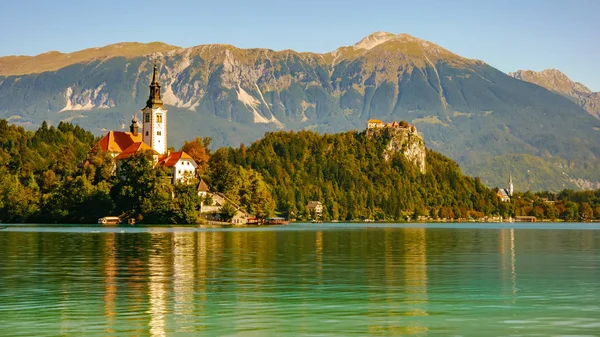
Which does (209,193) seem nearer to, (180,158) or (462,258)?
(180,158)

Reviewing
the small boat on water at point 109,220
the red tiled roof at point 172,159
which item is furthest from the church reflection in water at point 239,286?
the red tiled roof at point 172,159

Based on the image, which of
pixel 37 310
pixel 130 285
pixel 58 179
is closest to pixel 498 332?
pixel 37 310

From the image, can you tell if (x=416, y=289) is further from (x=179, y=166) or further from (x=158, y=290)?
(x=179, y=166)

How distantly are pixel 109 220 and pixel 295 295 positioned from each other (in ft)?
439

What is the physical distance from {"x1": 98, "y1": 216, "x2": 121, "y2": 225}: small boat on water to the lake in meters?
101

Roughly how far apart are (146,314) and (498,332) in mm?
12990

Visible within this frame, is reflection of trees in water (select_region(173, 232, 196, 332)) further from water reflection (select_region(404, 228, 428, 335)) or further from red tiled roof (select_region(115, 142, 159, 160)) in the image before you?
red tiled roof (select_region(115, 142, 159, 160))

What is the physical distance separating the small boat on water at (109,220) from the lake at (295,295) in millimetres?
101260

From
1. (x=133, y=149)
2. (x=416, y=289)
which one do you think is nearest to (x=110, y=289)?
(x=416, y=289)

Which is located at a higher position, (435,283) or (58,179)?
(58,179)

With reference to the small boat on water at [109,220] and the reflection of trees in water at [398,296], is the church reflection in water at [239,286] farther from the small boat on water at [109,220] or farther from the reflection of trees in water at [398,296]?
the small boat on water at [109,220]

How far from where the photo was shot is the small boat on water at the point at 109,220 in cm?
16771

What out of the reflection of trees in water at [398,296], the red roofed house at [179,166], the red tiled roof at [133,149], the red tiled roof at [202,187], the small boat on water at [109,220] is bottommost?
the reflection of trees in water at [398,296]

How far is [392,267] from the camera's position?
5641 centimetres
